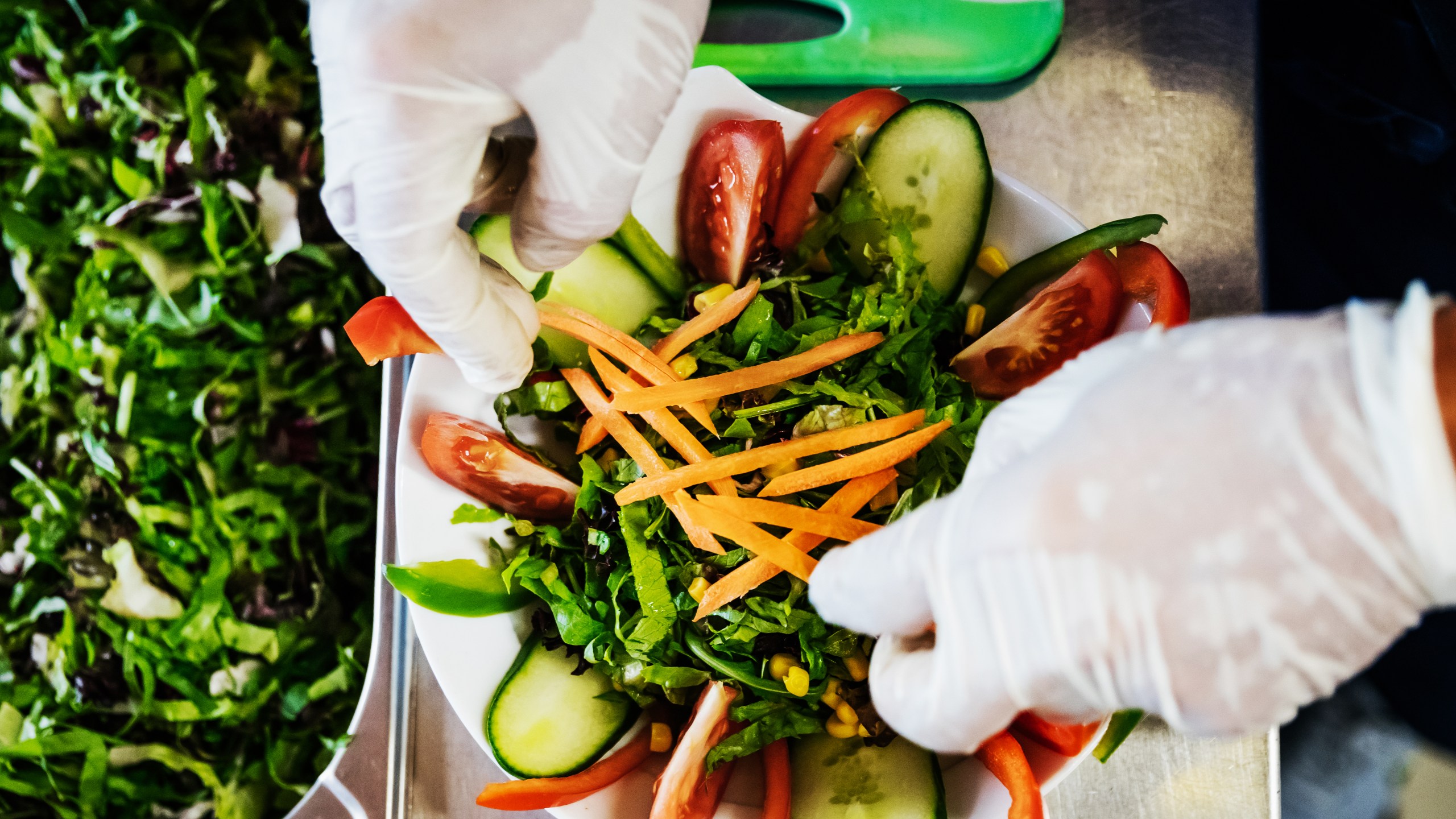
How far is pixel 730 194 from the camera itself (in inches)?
45.6

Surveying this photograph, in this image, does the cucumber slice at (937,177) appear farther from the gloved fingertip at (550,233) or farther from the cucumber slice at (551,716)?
the cucumber slice at (551,716)

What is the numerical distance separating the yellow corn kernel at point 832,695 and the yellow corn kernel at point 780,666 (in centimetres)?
5

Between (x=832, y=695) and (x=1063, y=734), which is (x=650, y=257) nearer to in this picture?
(x=832, y=695)

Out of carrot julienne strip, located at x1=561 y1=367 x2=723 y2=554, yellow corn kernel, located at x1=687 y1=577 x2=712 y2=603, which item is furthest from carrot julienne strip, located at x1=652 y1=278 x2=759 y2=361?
yellow corn kernel, located at x1=687 y1=577 x2=712 y2=603

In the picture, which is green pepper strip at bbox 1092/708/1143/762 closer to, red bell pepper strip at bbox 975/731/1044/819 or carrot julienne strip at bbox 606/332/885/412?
red bell pepper strip at bbox 975/731/1044/819

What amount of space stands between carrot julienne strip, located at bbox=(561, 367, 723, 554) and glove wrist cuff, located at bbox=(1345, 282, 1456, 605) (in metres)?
0.69

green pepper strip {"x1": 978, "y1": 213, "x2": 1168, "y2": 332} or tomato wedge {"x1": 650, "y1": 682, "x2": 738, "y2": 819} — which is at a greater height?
green pepper strip {"x1": 978, "y1": 213, "x2": 1168, "y2": 332}

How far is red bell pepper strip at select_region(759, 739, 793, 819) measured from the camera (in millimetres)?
1036

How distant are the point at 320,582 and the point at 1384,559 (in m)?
1.56

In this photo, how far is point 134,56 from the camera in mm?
1711

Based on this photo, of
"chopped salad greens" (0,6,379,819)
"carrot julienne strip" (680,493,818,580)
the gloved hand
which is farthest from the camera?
"chopped salad greens" (0,6,379,819)

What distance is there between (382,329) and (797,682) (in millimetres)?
678

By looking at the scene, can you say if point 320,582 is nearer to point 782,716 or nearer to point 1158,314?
point 782,716

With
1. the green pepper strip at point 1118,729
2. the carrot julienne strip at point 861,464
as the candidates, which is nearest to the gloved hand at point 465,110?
the carrot julienne strip at point 861,464
